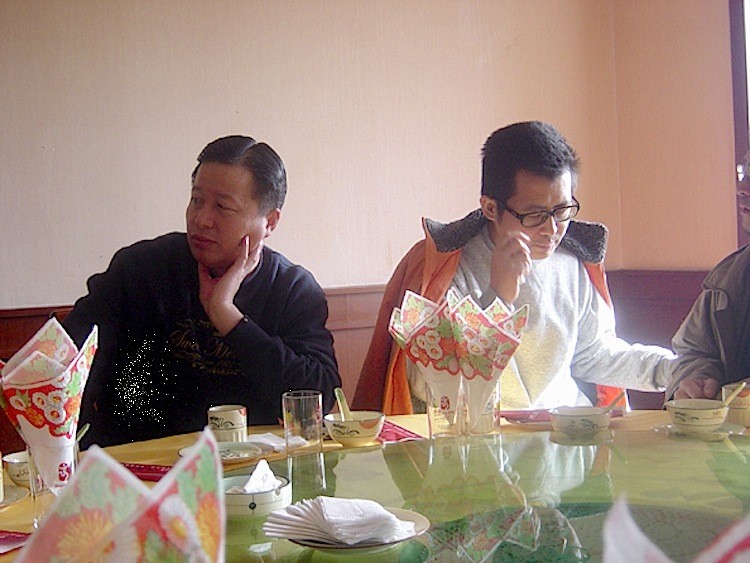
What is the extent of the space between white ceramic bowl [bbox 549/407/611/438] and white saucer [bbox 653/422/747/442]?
4.4 inches

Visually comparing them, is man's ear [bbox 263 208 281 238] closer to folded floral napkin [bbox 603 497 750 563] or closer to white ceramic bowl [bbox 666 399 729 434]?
white ceramic bowl [bbox 666 399 729 434]

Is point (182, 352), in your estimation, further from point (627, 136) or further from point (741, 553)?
point (627, 136)

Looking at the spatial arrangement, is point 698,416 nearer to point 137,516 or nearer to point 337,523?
point 337,523

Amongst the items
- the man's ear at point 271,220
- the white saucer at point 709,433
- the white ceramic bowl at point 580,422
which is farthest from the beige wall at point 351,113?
the white saucer at point 709,433

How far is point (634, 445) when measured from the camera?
172cm

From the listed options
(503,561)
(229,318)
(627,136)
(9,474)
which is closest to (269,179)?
(229,318)

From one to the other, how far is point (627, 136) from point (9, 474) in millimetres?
3171

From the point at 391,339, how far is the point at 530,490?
3.64 feet

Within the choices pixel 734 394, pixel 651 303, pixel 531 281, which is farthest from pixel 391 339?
pixel 651 303

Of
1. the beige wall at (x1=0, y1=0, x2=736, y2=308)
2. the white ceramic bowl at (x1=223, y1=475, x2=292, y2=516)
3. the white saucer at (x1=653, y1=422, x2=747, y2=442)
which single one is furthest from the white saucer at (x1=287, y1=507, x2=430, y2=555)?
the beige wall at (x1=0, y1=0, x2=736, y2=308)

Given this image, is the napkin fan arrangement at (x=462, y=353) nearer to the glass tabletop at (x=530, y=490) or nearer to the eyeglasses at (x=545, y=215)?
the glass tabletop at (x=530, y=490)

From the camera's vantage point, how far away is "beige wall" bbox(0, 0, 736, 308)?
2.99m

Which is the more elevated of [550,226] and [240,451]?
[550,226]

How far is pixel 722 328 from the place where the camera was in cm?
222
